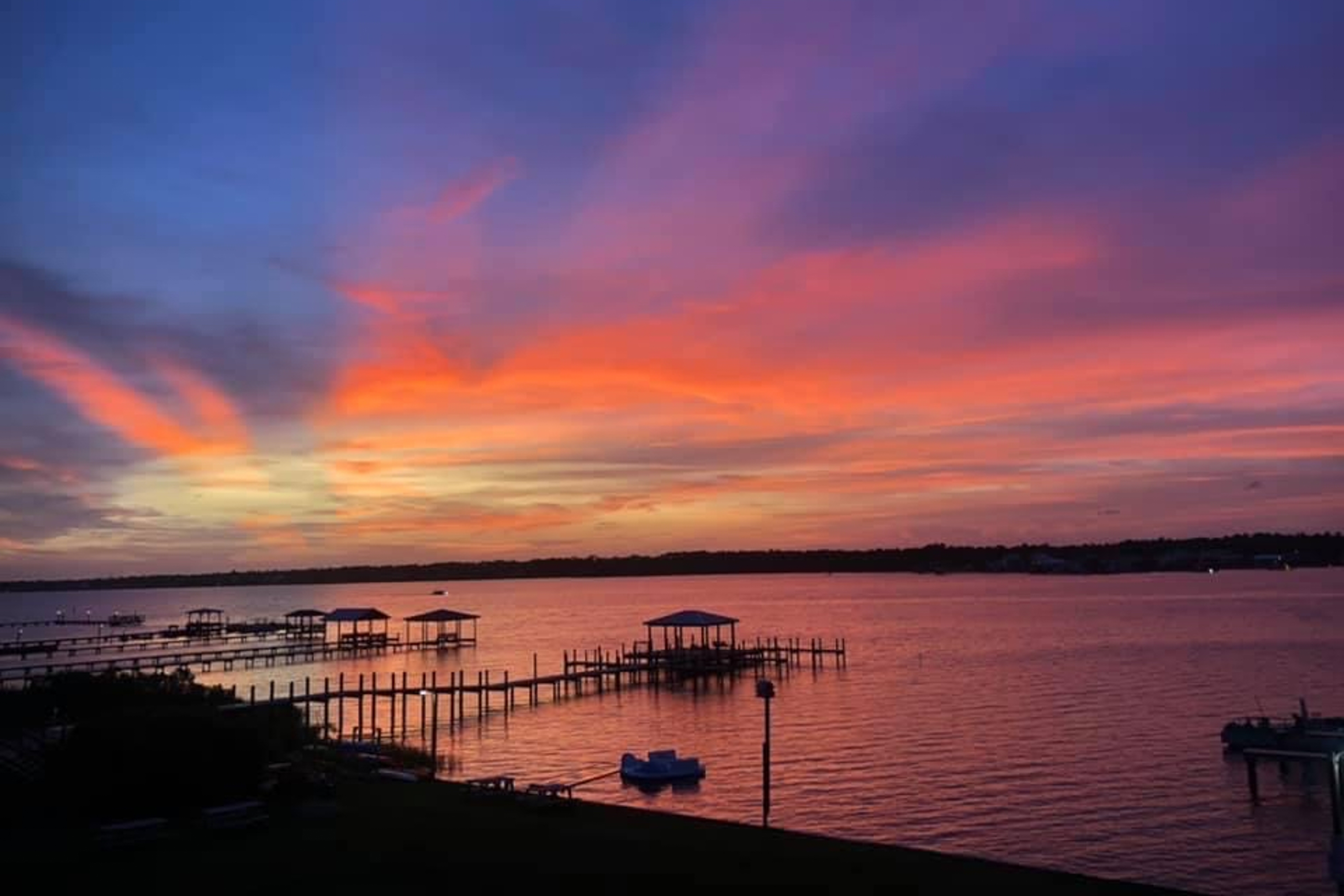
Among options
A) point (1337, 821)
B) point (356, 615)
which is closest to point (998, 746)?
point (1337, 821)

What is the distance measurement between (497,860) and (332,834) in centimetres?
395

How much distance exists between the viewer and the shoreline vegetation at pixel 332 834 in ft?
62.3

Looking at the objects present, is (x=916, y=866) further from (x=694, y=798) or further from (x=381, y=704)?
(x=381, y=704)

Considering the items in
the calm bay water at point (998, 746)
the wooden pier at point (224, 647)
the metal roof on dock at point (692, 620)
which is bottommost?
the calm bay water at point (998, 746)

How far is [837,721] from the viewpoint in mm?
56281

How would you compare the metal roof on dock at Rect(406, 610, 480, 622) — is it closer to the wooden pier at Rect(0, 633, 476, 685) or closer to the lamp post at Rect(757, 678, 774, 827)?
the wooden pier at Rect(0, 633, 476, 685)

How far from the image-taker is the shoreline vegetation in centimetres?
1898

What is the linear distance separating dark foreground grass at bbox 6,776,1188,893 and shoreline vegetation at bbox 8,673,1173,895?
0.15ft

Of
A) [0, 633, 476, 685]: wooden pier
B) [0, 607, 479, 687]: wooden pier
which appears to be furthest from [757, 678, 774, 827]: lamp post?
[0, 607, 479, 687]: wooden pier

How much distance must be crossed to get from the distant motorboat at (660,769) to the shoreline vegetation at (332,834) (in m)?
12.2

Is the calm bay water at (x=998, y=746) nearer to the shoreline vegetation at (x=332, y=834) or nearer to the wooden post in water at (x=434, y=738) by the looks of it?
the wooden post in water at (x=434, y=738)

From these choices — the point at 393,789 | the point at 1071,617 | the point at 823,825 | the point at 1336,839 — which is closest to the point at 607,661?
the point at 823,825

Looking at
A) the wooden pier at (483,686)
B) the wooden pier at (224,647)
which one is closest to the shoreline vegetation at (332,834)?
the wooden pier at (483,686)

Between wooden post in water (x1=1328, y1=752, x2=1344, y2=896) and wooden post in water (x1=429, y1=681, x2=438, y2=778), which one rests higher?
wooden post in water (x1=1328, y1=752, x2=1344, y2=896)
